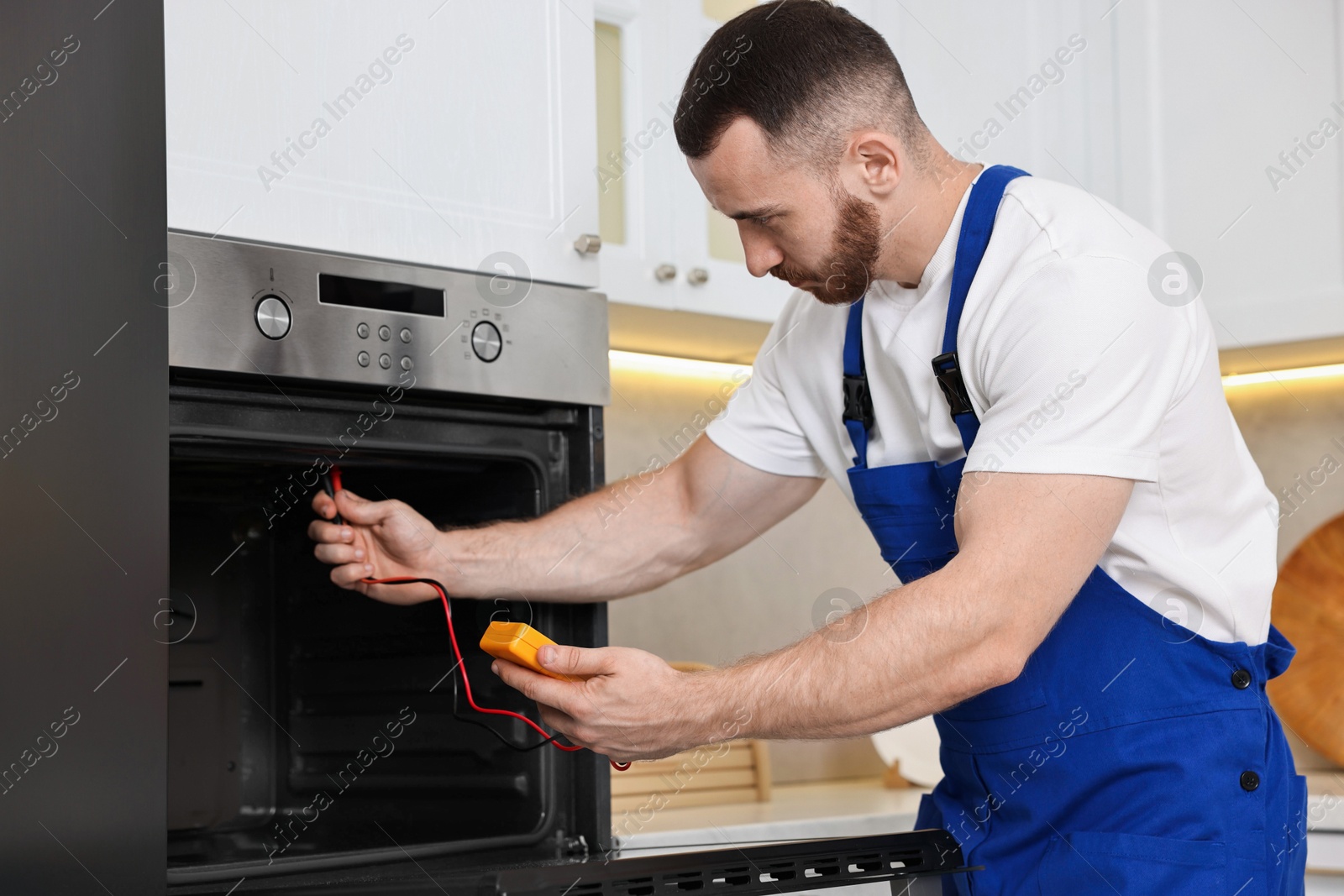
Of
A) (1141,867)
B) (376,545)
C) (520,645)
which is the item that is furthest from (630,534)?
(1141,867)

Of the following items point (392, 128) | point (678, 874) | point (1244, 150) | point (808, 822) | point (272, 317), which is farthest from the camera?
point (1244, 150)

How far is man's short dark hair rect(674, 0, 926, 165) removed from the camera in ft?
3.47

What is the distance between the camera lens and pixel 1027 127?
1.95m

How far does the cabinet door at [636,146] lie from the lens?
5.40 feet

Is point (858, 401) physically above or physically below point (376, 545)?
above

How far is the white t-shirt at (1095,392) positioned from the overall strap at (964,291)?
0.01 metres

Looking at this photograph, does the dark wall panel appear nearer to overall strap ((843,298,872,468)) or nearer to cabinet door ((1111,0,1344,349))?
overall strap ((843,298,872,468))

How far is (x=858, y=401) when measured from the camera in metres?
1.14

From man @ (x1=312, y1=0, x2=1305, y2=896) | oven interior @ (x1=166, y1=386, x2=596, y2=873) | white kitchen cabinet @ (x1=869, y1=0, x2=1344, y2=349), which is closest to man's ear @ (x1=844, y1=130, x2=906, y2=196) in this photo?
man @ (x1=312, y1=0, x2=1305, y2=896)

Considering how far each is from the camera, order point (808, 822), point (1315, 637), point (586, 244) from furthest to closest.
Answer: point (1315, 637) < point (808, 822) < point (586, 244)

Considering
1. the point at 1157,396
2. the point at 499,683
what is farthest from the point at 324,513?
the point at 1157,396

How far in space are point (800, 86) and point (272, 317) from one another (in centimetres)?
49

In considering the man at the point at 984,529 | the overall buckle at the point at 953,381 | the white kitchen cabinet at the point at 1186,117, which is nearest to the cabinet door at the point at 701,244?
the white kitchen cabinet at the point at 1186,117

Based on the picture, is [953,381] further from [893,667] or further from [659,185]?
[659,185]
